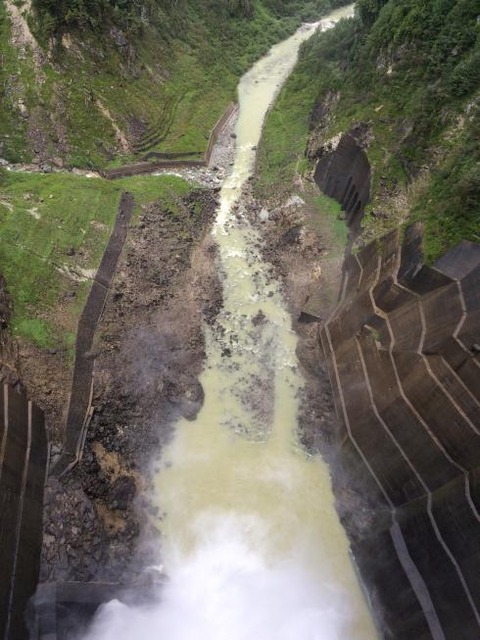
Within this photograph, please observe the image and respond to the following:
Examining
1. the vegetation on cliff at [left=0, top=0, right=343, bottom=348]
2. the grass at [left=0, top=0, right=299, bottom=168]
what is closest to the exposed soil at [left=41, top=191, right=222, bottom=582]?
the vegetation on cliff at [left=0, top=0, right=343, bottom=348]

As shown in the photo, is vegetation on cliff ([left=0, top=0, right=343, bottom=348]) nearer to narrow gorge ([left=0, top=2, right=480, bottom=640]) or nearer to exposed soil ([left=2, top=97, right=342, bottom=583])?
narrow gorge ([left=0, top=2, right=480, bottom=640])

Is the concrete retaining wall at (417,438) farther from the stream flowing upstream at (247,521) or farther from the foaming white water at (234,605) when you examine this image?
the foaming white water at (234,605)

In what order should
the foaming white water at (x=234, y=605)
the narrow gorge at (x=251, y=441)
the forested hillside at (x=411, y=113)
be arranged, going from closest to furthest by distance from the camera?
the foaming white water at (x=234, y=605) < the narrow gorge at (x=251, y=441) < the forested hillside at (x=411, y=113)

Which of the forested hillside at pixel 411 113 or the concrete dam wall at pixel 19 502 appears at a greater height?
the forested hillside at pixel 411 113

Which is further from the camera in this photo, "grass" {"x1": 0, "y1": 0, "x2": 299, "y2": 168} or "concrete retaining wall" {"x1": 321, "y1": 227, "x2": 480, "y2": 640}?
"grass" {"x1": 0, "y1": 0, "x2": 299, "y2": 168}

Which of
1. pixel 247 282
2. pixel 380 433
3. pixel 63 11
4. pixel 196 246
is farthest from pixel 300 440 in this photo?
pixel 63 11

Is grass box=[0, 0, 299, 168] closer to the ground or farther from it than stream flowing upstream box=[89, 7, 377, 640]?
farther from it

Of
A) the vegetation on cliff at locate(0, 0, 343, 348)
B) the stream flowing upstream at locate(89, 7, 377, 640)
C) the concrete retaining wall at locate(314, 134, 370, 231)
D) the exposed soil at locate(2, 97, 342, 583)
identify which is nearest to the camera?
the stream flowing upstream at locate(89, 7, 377, 640)

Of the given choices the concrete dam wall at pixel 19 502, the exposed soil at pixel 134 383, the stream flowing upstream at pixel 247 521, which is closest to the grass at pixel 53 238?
the exposed soil at pixel 134 383
